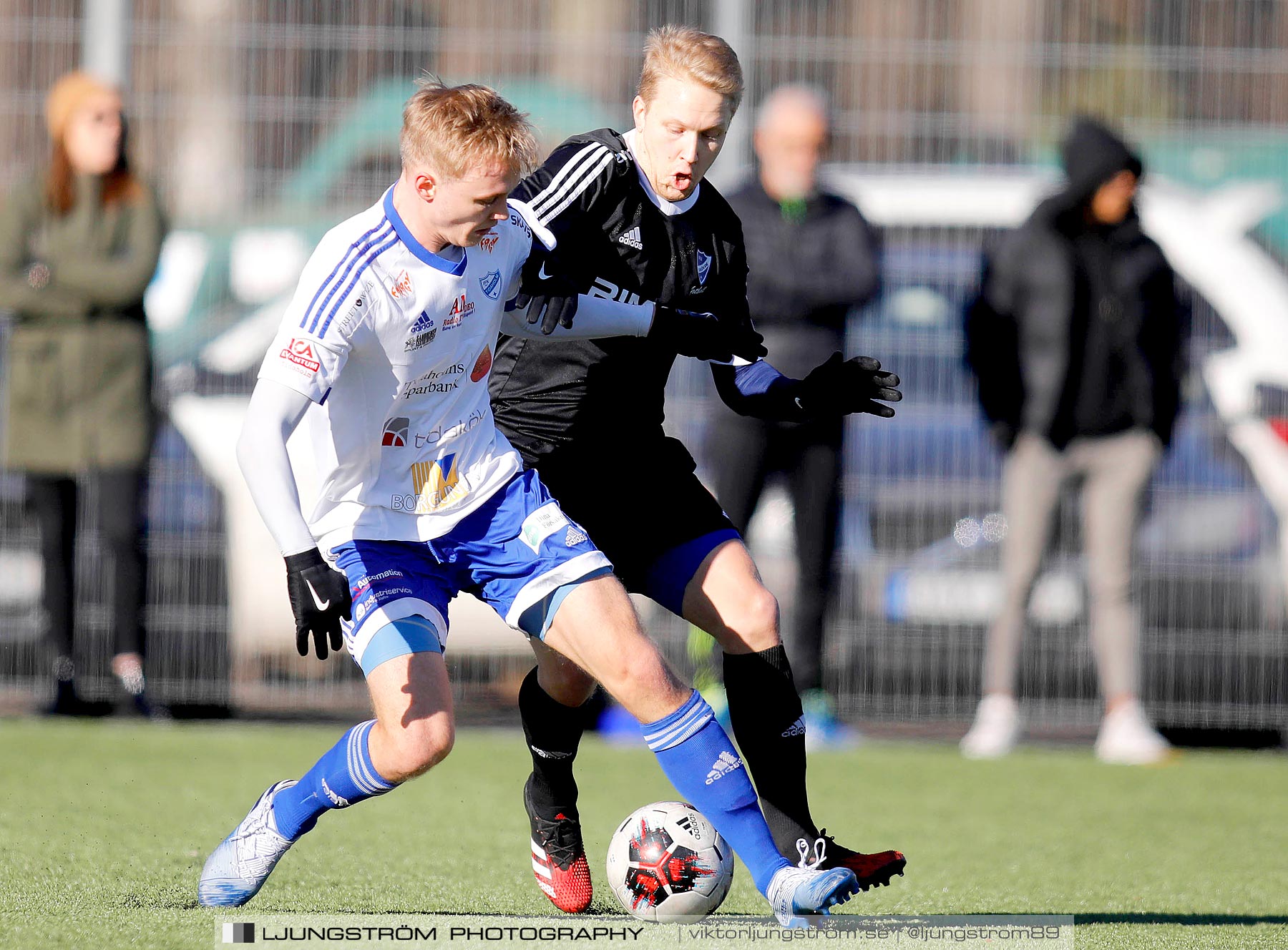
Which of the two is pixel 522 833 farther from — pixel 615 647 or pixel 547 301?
pixel 547 301

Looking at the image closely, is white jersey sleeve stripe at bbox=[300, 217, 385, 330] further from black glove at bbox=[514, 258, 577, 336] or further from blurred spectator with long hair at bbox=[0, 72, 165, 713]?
blurred spectator with long hair at bbox=[0, 72, 165, 713]

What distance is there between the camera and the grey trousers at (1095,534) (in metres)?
8.01

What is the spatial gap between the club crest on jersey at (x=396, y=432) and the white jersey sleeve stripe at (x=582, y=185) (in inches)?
25.7

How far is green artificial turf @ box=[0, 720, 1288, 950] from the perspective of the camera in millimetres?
4395

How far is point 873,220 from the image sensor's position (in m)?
8.59

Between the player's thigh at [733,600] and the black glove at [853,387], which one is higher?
the black glove at [853,387]

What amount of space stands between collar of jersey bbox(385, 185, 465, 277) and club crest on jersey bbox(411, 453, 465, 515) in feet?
1.41

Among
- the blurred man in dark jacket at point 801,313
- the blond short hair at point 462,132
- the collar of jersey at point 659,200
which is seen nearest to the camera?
the blond short hair at point 462,132

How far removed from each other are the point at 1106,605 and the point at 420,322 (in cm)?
479

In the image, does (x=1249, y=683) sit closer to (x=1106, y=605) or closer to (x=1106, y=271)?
(x=1106, y=605)

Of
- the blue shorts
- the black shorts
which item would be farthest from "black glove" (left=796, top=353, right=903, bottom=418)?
the blue shorts

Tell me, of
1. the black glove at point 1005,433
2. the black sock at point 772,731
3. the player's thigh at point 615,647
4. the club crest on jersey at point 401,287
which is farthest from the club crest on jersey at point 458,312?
the black glove at point 1005,433

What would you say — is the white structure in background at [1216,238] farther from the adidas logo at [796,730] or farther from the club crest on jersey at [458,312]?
the club crest on jersey at [458,312]

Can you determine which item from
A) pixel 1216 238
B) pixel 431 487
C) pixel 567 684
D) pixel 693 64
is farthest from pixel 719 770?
pixel 1216 238
